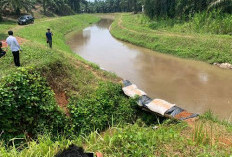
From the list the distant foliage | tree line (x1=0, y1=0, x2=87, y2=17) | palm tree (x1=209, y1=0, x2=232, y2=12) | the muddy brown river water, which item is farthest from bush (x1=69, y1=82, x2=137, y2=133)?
tree line (x1=0, y1=0, x2=87, y2=17)

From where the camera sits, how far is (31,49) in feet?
34.8

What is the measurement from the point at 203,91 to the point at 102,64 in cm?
798

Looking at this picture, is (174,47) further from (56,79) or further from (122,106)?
(56,79)

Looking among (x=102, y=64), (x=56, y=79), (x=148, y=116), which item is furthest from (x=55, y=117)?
(x=102, y=64)

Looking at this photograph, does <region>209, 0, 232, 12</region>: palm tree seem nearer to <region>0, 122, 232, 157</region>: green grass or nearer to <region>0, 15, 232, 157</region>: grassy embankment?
<region>0, 15, 232, 157</region>: grassy embankment

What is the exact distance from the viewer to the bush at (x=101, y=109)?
762 centimetres

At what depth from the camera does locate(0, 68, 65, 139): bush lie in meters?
6.40

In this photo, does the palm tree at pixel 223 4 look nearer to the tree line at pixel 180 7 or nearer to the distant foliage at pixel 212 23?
the tree line at pixel 180 7

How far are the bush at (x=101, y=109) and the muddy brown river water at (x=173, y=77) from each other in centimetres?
253

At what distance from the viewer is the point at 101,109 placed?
8148mm

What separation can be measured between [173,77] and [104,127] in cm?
699

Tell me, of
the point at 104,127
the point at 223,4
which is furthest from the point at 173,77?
the point at 223,4

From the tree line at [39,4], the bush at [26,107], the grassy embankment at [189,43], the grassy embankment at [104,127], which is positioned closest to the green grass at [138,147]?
the grassy embankment at [104,127]

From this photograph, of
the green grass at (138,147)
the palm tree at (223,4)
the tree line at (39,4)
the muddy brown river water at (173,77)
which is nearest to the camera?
the green grass at (138,147)
